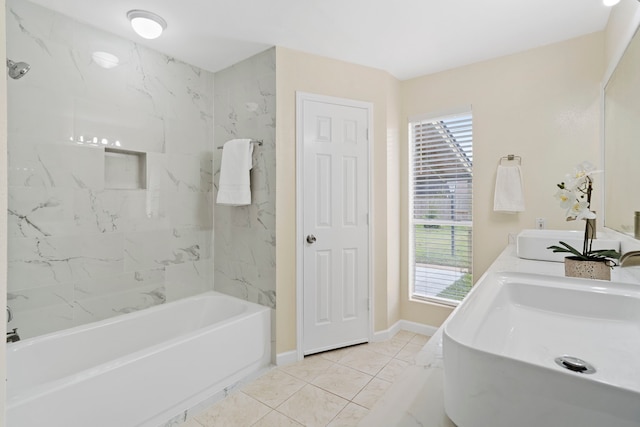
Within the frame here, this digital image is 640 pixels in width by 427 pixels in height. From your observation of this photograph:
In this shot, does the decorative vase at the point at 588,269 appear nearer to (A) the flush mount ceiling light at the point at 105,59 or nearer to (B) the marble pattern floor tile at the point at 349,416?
(B) the marble pattern floor tile at the point at 349,416

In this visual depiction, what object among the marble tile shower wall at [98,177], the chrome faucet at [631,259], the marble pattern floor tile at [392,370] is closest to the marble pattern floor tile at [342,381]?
the marble pattern floor tile at [392,370]

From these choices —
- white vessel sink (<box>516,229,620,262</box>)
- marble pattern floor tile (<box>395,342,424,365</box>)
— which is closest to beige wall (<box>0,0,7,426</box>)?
white vessel sink (<box>516,229,620,262</box>)

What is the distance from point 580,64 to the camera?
224cm

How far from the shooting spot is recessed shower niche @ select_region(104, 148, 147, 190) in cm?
226

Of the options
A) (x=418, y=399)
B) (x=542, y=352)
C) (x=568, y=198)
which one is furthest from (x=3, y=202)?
(x=568, y=198)

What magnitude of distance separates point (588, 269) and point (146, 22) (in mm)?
2735

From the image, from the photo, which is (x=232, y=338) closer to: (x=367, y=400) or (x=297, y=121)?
(x=367, y=400)

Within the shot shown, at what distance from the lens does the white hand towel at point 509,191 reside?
95.4 inches

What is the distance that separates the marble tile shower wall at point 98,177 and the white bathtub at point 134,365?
0.56 ft

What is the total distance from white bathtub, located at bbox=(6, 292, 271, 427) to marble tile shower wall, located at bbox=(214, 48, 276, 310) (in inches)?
10.0

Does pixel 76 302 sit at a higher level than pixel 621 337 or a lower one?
lower

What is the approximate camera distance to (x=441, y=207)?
2916 millimetres

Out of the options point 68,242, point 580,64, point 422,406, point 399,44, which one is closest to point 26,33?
point 68,242

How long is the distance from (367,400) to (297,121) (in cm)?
209
